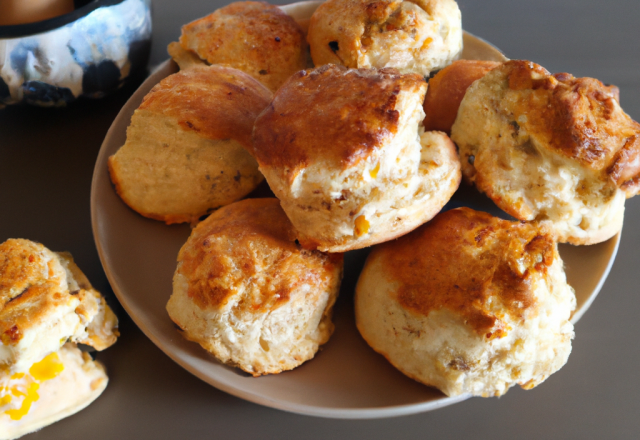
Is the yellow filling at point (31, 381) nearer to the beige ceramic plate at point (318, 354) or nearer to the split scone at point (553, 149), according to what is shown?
the beige ceramic plate at point (318, 354)

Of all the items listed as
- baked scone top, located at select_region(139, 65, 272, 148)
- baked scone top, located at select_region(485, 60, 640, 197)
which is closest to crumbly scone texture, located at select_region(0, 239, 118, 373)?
baked scone top, located at select_region(139, 65, 272, 148)

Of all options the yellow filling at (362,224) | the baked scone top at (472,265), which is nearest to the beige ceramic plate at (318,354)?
the baked scone top at (472,265)

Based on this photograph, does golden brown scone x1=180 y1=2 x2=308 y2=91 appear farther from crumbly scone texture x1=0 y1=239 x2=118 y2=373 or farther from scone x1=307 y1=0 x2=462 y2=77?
crumbly scone texture x1=0 y1=239 x2=118 y2=373

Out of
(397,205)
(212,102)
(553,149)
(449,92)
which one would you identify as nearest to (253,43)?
(212,102)

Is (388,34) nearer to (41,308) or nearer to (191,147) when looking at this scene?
(191,147)

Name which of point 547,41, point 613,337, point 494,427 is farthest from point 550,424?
point 547,41
